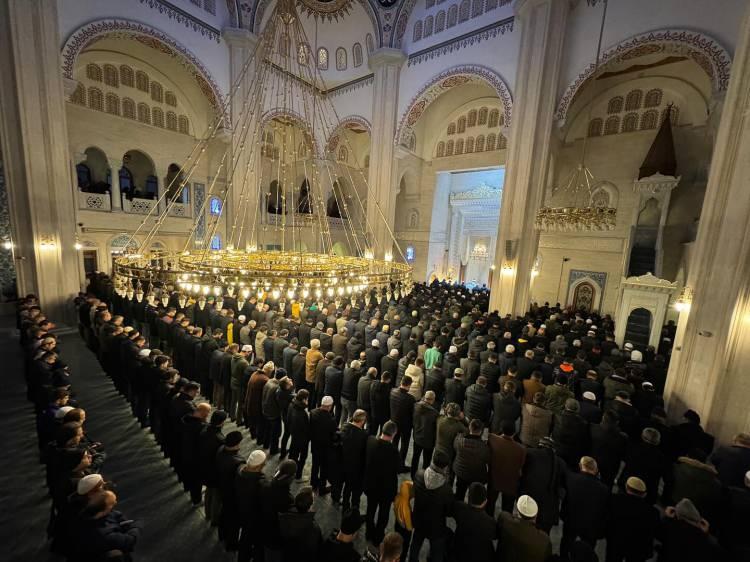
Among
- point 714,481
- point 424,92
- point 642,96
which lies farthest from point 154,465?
point 642,96

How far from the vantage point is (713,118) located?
8.15m

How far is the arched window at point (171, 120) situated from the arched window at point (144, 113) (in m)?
0.60

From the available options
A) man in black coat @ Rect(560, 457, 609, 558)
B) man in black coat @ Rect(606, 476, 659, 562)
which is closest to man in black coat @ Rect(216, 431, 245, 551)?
man in black coat @ Rect(560, 457, 609, 558)

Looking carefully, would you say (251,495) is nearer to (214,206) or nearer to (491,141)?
(214,206)

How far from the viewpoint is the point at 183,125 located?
12.4 meters

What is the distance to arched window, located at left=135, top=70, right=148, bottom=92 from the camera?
11148mm

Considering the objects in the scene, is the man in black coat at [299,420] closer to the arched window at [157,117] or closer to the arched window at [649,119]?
the arched window at [157,117]

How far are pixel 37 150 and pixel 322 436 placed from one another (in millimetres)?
9208

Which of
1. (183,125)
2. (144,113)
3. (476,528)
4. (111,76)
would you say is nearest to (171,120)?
(183,125)

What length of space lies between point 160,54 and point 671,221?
1748 cm

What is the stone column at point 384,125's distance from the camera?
1214 centimetres

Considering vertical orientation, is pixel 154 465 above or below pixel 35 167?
below

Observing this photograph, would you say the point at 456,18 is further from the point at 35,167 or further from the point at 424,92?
the point at 35,167

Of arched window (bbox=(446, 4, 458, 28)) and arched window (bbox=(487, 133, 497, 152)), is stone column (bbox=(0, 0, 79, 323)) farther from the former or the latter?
arched window (bbox=(487, 133, 497, 152))
